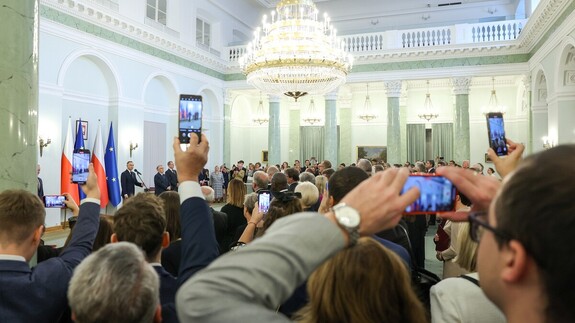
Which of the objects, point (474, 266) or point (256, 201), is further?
point (256, 201)

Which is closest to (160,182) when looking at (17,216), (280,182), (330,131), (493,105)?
(330,131)

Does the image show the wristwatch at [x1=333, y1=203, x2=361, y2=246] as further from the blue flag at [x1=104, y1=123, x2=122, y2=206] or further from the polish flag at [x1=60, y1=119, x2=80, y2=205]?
the blue flag at [x1=104, y1=123, x2=122, y2=206]

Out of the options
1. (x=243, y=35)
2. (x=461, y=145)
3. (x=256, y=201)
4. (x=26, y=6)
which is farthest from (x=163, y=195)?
(x=243, y=35)

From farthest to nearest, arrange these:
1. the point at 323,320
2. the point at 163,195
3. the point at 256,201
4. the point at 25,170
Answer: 1. the point at 256,201
2. the point at 163,195
3. the point at 25,170
4. the point at 323,320

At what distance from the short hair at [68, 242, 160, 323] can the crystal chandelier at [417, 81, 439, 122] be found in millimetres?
18861

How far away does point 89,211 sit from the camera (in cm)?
219

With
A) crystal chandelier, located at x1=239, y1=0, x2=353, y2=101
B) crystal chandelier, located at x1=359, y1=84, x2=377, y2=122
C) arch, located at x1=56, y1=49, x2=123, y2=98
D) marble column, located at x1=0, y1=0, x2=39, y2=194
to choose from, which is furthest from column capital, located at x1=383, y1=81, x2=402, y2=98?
marble column, located at x1=0, y1=0, x2=39, y2=194

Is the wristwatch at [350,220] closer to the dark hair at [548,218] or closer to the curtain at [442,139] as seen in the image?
the dark hair at [548,218]

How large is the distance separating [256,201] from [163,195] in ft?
3.86

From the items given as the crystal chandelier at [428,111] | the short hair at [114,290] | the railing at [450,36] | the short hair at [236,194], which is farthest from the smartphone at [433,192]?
the crystal chandelier at [428,111]

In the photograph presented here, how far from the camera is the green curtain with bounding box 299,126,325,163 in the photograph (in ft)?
72.1

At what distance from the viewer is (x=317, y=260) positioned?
2.35 ft

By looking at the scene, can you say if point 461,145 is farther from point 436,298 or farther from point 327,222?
point 327,222

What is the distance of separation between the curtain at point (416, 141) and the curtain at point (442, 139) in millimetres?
509
